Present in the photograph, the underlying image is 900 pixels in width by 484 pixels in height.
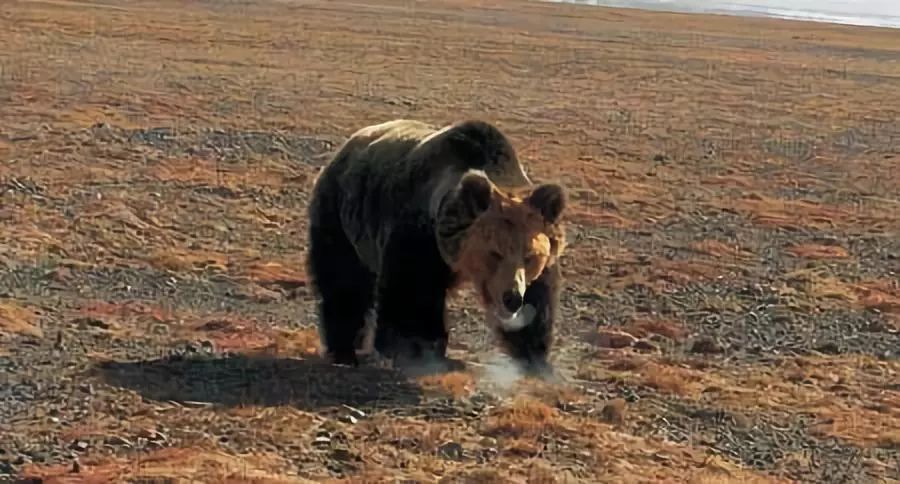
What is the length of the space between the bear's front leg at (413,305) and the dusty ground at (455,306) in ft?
0.66

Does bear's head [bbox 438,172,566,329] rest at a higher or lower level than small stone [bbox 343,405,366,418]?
higher

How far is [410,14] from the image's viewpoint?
64.4m

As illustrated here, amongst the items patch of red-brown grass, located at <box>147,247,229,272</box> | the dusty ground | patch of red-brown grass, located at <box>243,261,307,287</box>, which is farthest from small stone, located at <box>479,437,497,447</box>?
patch of red-brown grass, located at <box>147,247,229,272</box>

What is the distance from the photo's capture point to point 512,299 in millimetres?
7633

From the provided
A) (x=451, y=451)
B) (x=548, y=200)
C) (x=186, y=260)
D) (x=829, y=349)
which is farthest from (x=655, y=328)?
(x=451, y=451)

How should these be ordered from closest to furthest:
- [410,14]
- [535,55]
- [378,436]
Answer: [378,436]
[535,55]
[410,14]

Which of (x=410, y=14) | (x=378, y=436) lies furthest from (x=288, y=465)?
(x=410, y=14)

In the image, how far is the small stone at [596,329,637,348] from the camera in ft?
34.5

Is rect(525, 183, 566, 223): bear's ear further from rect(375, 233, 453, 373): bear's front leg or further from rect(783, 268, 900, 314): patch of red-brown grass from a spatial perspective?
rect(783, 268, 900, 314): patch of red-brown grass

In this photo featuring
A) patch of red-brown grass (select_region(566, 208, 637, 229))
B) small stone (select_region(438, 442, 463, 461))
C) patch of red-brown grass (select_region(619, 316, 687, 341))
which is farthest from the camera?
patch of red-brown grass (select_region(566, 208, 637, 229))

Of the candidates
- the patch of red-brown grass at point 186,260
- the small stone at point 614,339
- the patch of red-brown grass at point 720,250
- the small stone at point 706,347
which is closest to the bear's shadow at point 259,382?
the small stone at point 614,339

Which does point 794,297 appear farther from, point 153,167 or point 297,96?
point 297,96

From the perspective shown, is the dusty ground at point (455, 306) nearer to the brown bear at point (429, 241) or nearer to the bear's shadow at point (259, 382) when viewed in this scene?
the bear's shadow at point (259, 382)

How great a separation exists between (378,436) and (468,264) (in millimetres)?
1324
